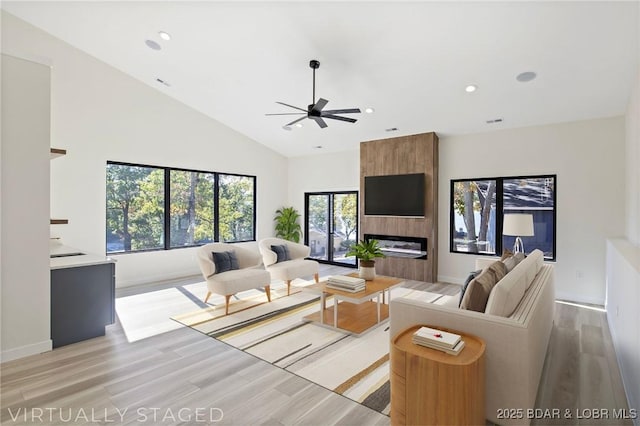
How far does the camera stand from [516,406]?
6.54 ft

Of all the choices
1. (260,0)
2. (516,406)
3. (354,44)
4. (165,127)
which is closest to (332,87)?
(354,44)

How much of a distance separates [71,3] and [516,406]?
6356 mm

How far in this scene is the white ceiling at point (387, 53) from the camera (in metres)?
3.26

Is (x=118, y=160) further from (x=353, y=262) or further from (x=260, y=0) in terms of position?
(x=353, y=262)

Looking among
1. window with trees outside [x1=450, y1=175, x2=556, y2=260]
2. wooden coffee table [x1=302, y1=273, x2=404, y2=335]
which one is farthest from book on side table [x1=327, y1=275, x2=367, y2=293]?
window with trees outside [x1=450, y1=175, x2=556, y2=260]

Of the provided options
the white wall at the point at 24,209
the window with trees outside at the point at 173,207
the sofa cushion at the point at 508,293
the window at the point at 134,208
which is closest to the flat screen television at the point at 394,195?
the window with trees outside at the point at 173,207

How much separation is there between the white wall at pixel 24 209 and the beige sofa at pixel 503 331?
3.28m

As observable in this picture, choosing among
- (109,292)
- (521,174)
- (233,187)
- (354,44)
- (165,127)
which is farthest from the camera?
(233,187)

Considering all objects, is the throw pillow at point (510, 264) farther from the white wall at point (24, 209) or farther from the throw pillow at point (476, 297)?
the white wall at point (24, 209)

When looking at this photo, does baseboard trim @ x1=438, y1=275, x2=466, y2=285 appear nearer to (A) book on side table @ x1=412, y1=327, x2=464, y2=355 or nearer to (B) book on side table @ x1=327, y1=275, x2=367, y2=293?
(B) book on side table @ x1=327, y1=275, x2=367, y2=293

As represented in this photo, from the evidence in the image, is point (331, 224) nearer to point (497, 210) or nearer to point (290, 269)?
point (290, 269)

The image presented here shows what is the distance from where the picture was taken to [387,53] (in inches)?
156

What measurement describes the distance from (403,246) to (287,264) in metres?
2.62

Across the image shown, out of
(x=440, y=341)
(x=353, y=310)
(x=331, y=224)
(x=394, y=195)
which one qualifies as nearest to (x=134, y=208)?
(x=331, y=224)
